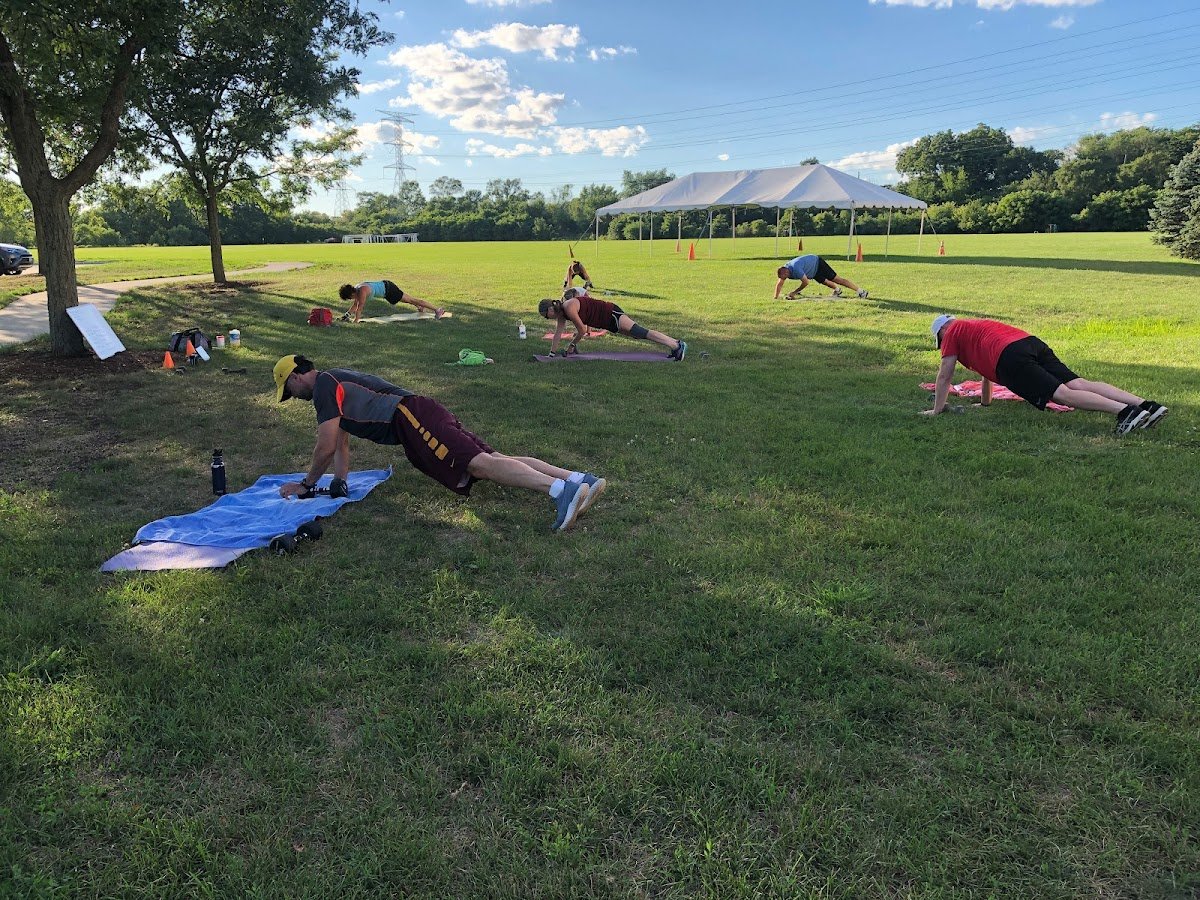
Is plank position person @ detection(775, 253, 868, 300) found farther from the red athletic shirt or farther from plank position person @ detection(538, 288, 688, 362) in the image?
the red athletic shirt

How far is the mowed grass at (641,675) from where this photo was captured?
7.27 ft

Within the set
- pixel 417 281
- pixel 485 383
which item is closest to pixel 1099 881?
pixel 485 383

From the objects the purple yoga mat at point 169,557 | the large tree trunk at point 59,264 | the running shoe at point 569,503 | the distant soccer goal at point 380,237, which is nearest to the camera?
the purple yoga mat at point 169,557

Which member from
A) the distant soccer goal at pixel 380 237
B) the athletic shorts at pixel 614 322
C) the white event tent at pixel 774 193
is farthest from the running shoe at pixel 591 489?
the distant soccer goal at pixel 380 237

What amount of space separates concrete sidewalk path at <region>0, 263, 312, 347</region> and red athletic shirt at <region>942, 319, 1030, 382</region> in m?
13.5

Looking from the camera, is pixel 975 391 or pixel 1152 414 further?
pixel 975 391

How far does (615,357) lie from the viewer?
10.4 meters

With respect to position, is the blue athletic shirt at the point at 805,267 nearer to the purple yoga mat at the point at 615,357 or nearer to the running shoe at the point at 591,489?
the purple yoga mat at the point at 615,357

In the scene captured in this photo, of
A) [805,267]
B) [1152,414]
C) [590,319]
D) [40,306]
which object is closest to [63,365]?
[590,319]

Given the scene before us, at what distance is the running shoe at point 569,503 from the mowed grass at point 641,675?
92 millimetres

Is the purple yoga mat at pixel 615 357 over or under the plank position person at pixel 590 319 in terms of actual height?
under

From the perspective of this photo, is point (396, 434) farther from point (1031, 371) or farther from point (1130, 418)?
point (1130, 418)

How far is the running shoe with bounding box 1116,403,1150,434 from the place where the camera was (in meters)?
5.94

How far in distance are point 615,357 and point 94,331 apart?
7.45m
